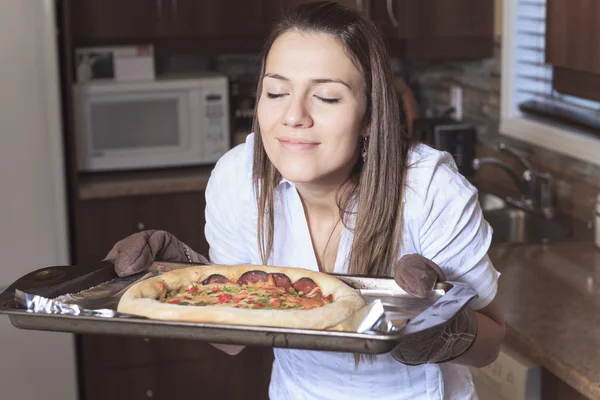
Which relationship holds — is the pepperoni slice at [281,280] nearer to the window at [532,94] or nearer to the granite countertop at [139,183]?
the window at [532,94]

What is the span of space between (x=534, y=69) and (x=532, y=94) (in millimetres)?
99

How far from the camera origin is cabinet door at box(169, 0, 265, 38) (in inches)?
136

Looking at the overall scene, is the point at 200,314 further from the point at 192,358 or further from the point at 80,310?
the point at 192,358

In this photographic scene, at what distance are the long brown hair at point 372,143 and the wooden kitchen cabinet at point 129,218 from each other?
67.8 inches

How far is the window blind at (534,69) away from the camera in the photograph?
3023 mm

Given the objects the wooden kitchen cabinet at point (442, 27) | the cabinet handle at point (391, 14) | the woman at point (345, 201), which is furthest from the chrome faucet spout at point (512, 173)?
the woman at point (345, 201)

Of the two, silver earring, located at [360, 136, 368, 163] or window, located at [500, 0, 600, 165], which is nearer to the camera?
silver earring, located at [360, 136, 368, 163]

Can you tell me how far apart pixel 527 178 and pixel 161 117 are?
1.39m

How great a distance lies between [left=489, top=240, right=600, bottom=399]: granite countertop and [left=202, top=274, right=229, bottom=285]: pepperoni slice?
0.72 metres

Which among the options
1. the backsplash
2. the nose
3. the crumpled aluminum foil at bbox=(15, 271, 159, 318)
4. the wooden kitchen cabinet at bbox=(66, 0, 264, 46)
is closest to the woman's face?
the nose

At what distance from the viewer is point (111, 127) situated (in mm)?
3391

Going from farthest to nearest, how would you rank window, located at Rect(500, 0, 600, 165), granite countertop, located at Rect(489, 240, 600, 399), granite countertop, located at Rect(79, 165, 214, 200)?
granite countertop, located at Rect(79, 165, 214, 200)
window, located at Rect(500, 0, 600, 165)
granite countertop, located at Rect(489, 240, 600, 399)

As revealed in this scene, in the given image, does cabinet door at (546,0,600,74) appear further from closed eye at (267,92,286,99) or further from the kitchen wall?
the kitchen wall

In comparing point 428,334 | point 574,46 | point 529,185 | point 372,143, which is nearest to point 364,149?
point 372,143
